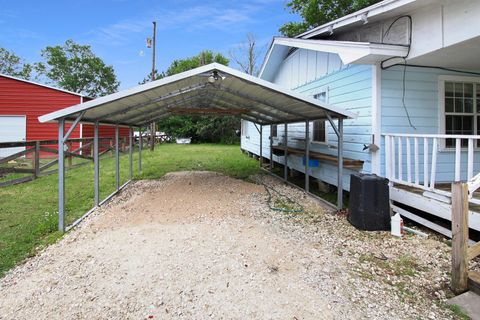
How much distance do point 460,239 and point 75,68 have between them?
46.8m

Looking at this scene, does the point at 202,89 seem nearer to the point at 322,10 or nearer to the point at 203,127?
the point at 322,10

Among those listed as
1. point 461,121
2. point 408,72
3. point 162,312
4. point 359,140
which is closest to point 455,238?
point 162,312

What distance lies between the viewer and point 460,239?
2.70 metres

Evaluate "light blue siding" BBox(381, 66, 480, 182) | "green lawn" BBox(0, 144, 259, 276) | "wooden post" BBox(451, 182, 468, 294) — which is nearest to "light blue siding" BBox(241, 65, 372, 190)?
"light blue siding" BBox(381, 66, 480, 182)

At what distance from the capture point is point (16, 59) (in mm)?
37281

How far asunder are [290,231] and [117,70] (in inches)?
1843

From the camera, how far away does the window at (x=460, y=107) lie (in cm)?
555

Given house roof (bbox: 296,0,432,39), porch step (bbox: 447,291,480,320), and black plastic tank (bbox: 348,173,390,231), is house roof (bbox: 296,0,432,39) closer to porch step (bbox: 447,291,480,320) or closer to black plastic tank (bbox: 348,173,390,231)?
black plastic tank (bbox: 348,173,390,231)

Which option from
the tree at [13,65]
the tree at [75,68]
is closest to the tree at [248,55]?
the tree at [75,68]

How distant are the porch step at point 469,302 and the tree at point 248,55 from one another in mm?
32828

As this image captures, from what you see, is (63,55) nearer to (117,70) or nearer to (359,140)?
(117,70)

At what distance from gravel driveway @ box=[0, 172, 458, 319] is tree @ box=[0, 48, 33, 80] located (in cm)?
4285

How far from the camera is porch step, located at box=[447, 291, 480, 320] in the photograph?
248 cm

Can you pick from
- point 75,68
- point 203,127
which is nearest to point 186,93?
point 203,127
